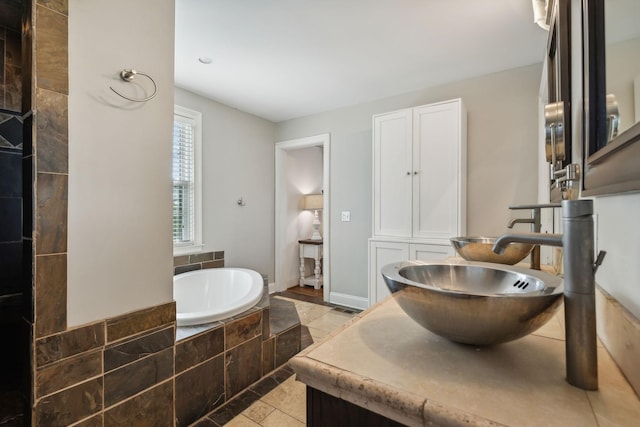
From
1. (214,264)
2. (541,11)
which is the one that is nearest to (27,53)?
(214,264)

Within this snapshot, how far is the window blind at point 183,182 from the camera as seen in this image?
9.50 feet

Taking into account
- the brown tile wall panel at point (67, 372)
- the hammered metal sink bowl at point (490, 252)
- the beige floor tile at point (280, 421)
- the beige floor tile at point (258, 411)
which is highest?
the hammered metal sink bowl at point (490, 252)

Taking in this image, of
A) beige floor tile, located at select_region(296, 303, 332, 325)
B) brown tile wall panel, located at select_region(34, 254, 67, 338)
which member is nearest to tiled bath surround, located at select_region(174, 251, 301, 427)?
brown tile wall panel, located at select_region(34, 254, 67, 338)

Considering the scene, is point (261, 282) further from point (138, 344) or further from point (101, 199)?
point (101, 199)

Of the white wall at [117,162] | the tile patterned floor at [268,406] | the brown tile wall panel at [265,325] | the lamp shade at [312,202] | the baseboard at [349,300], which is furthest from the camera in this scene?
the lamp shade at [312,202]

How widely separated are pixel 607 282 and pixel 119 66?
6.22 feet

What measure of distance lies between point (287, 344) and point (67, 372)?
1.37m

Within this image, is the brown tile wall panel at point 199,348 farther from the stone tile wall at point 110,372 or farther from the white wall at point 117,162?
the white wall at point 117,162

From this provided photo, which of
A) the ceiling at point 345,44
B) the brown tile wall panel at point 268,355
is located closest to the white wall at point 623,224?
the ceiling at point 345,44

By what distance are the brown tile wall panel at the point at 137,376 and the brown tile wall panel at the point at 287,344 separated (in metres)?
0.84

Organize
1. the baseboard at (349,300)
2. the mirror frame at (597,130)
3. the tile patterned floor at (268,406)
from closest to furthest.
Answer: the mirror frame at (597,130) → the tile patterned floor at (268,406) → the baseboard at (349,300)

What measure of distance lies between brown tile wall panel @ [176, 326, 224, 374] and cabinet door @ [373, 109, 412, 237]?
5.81 feet

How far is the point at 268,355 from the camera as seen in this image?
203cm

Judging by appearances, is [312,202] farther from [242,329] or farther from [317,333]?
[242,329]
